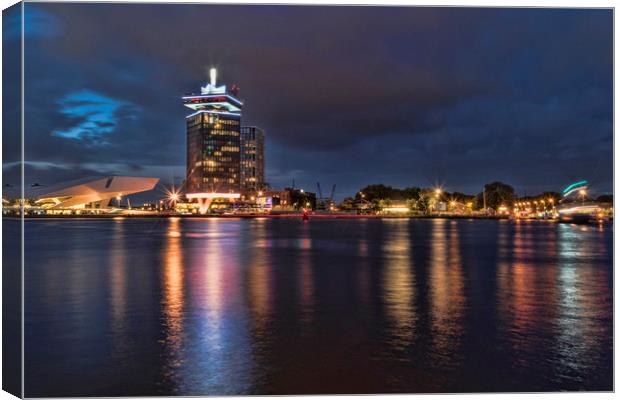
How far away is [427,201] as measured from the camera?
494 feet

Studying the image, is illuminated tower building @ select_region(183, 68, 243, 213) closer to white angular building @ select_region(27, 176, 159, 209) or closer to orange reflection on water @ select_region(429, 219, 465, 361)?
white angular building @ select_region(27, 176, 159, 209)

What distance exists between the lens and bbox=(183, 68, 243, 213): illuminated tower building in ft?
561

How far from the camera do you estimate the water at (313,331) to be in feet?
20.7

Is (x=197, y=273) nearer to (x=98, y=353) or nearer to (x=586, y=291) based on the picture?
(x=98, y=353)

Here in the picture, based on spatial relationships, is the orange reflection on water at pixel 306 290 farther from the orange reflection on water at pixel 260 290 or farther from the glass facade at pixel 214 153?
the glass facade at pixel 214 153

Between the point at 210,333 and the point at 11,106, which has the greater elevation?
the point at 11,106

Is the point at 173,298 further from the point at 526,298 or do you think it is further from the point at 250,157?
the point at 250,157

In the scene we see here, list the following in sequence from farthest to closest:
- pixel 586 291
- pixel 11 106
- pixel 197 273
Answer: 1. pixel 197 273
2. pixel 586 291
3. pixel 11 106

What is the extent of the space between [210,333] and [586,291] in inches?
365

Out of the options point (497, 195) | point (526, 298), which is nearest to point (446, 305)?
point (526, 298)

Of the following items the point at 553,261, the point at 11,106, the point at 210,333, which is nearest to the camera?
the point at 11,106

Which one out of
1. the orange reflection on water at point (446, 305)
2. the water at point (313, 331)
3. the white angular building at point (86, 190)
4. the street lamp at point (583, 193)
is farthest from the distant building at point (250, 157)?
the water at point (313, 331)

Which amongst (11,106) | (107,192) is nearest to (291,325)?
(11,106)

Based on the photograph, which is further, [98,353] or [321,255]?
[321,255]
